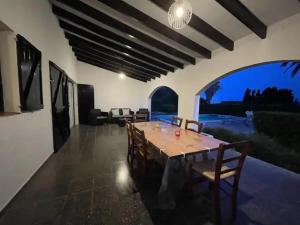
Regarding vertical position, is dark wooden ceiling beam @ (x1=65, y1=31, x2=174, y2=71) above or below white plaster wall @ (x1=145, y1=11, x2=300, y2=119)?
above

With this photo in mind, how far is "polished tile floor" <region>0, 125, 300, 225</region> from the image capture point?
1588 millimetres

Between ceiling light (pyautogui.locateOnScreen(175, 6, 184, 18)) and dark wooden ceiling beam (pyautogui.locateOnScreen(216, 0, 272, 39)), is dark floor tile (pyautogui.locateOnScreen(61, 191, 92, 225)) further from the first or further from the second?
dark wooden ceiling beam (pyautogui.locateOnScreen(216, 0, 272, 39))

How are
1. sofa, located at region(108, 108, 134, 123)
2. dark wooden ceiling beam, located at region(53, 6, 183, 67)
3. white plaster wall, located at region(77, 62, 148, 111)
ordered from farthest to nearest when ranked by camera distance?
white plaster wall, located at region(77, 62, 148, 111)
sofa, located at region(108, 108, 134, 123)
dark wooden ceiling beam, located at region(53, 6, 183, 67)

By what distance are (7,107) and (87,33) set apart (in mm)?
3195

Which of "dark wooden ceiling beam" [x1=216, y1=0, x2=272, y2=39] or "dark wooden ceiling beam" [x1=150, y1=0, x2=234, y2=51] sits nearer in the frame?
"dark wooden ceiling beam" [x1=216, y1=0, x2=272, y2=39]

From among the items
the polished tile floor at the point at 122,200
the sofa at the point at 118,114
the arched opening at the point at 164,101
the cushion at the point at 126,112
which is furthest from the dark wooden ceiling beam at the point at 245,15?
the arched opening at the point at 164,101

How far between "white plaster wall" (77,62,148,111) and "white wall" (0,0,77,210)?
4.41 m

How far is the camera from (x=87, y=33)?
4.18 meters

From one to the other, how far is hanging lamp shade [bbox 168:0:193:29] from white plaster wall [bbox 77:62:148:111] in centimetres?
663

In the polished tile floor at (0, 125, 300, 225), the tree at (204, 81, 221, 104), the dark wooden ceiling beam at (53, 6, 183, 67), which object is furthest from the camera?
the tree at (204, 81, 221, 104)

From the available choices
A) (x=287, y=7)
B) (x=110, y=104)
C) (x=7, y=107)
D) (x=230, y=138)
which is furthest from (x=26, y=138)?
(x=110, y=104)

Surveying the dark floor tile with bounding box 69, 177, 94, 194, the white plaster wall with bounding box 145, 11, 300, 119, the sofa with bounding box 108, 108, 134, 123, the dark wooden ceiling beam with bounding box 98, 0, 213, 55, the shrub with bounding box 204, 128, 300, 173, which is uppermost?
the dark wooden ceiling beam with bounding box 98, 0, 213, 55

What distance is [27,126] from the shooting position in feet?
7.16

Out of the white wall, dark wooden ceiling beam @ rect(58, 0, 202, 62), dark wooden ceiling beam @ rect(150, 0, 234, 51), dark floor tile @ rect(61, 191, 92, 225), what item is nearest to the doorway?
the white wall
